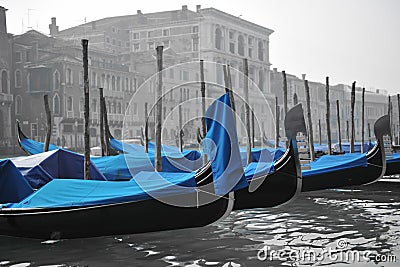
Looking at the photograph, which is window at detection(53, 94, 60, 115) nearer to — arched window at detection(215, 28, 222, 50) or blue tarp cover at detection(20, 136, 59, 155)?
blue tarp cover at detection(20, 136, 59, 155)

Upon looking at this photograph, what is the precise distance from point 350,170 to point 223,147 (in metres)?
2.88

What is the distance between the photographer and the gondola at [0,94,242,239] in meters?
4.09

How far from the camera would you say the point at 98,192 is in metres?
4.30

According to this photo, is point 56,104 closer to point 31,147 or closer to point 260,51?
point 31,147

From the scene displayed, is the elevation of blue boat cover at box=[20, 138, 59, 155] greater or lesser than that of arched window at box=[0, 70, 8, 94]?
lesser

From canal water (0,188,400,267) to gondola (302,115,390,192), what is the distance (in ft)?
1.55

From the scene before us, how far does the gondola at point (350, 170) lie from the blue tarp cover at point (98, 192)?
250 cm

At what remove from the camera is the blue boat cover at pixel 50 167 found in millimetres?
5324

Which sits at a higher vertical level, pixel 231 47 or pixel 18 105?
pixel 231 47

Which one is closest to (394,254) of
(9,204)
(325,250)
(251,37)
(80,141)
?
(325,250)

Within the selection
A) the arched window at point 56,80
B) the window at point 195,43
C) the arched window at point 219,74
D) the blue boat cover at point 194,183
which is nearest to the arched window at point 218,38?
the window at point 195,43

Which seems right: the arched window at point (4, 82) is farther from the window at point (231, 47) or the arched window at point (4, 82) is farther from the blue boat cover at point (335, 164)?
the blue boat cover at point (335, 164)

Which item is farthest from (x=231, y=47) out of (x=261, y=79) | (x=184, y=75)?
(x=184, y=75)

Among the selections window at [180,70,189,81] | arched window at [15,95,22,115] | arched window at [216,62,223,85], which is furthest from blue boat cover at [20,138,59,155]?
arched window at [216,62,223,85]
